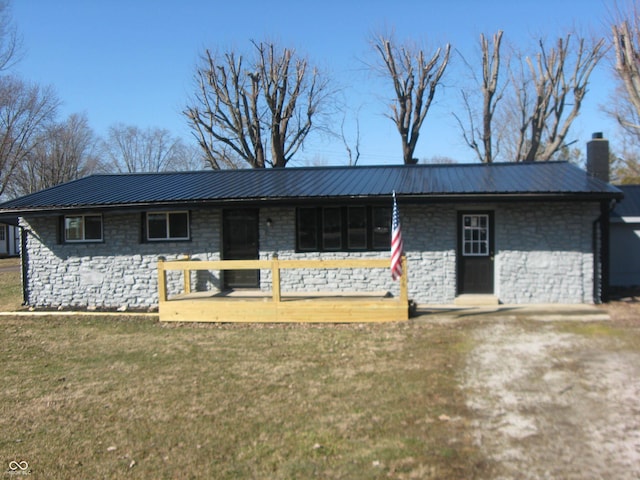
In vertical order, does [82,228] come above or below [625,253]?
above

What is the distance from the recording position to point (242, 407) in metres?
5.06

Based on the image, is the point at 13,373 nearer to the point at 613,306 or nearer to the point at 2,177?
the point at 613,306

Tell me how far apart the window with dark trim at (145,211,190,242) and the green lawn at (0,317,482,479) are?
4.00 meters

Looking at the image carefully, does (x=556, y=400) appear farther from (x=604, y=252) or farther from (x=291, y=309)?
(x=604, y=252)

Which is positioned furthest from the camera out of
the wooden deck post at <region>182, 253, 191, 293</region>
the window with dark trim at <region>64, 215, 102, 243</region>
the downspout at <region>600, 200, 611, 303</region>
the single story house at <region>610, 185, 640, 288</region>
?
the single story house at <region>610, 185, 640, 288</region>

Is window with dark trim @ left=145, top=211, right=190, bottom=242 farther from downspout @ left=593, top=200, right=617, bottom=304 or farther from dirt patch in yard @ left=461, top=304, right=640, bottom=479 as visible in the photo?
downspout @ left=593, top=200, right=617, bottom=304

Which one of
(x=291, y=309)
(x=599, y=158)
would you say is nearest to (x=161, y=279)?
(x=291, y=309)

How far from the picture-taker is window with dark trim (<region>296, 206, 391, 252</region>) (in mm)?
11523

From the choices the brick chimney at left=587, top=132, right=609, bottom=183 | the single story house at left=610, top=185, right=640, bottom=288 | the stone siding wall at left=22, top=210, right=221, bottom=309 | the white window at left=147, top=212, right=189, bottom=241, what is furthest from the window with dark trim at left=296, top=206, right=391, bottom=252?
the single story house at left=610, top=185, right=640, bottom=288

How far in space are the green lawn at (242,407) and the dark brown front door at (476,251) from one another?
131 inches

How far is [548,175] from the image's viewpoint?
466 inches

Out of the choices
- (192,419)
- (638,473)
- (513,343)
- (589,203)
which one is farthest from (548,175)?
(192,419)

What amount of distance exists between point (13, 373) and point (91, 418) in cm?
255

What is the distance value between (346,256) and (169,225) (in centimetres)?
445
